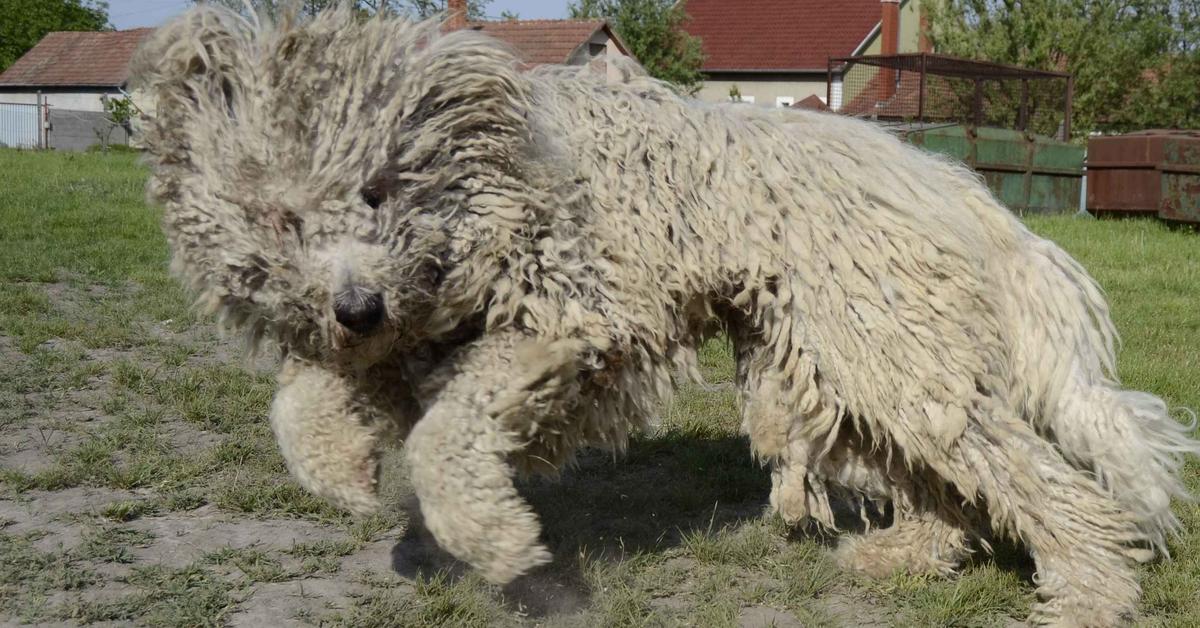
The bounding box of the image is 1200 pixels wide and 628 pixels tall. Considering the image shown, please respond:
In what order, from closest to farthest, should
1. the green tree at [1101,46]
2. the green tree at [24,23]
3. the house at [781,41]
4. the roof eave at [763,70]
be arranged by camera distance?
the green tree at [1101,46]
the roof eave at [763,70]
the house at [781,41]
the green tree at [24,23]

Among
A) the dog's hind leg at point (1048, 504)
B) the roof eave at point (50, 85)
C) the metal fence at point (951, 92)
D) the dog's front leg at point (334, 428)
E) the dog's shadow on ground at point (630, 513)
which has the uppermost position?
the roof eave at point (50, 85)

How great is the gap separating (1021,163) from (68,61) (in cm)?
4843

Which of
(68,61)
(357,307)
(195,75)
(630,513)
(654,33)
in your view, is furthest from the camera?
(68,61)

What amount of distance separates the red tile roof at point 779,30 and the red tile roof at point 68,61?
2504cm

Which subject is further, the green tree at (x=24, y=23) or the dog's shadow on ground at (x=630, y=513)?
the green tree at (x=24, y=23)

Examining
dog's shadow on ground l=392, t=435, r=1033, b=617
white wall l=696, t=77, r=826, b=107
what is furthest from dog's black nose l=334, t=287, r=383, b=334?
white wall l=696, t=77, r=826, b=107

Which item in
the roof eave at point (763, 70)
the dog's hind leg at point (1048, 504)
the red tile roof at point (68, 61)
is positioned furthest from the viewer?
the red tile roof at point (68, 61)

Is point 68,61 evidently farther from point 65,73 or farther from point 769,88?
point 769,88

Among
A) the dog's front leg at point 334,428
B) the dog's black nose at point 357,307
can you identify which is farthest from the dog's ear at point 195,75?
the dog's front leg at point 334,428

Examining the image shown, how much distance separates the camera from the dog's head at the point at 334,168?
3814mm

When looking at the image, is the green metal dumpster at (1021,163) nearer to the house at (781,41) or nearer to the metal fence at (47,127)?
the house at (781,41)

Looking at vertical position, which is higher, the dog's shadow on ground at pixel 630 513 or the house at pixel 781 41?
the house at pixel 781 41

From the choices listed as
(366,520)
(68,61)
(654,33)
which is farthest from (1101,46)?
(68,61)

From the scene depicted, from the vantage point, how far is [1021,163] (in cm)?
1842
